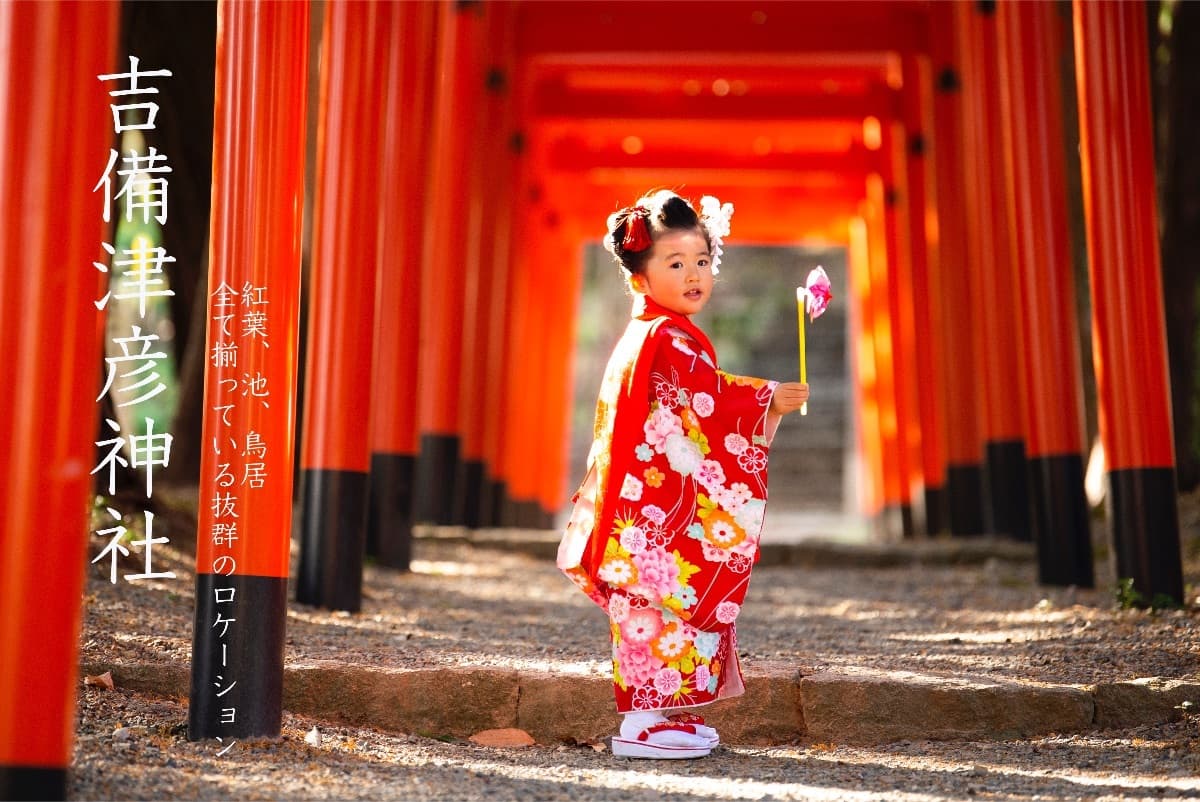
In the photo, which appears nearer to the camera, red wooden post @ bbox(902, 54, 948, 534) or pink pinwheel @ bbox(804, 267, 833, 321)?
pink pinwheel @ bbox(804, 267, 833, 321)

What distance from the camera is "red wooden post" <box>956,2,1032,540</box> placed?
7.64 metres

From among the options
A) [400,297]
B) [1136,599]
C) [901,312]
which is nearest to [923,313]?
[901,312]

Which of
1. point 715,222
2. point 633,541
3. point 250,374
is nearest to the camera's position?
point 250,374

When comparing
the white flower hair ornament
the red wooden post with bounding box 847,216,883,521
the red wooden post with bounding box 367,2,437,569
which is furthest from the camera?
the red wooden post with bounding box 847,216,883,521

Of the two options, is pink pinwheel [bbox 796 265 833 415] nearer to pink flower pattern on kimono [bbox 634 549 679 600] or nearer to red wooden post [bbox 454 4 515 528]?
pink flower pattern on kimono [bbox 634 549 679 600]

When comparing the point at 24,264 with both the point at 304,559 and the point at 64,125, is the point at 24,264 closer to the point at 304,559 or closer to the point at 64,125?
the point at 64,125

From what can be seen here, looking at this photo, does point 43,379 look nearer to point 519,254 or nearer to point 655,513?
point 655,513

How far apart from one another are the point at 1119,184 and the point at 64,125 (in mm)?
3928

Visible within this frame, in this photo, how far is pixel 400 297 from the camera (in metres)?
6.77

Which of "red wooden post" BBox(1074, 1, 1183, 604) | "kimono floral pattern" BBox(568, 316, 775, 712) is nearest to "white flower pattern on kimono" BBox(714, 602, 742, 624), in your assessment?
"kimono floral pattern" BBox(568, 316, 775, 712)

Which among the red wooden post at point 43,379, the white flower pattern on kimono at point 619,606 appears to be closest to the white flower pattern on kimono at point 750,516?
the white flower pattern on kimono at point 619,606

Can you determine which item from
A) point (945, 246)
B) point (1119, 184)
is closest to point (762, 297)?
point (945, 246)

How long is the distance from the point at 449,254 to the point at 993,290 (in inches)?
135

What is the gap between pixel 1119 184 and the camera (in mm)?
5098
